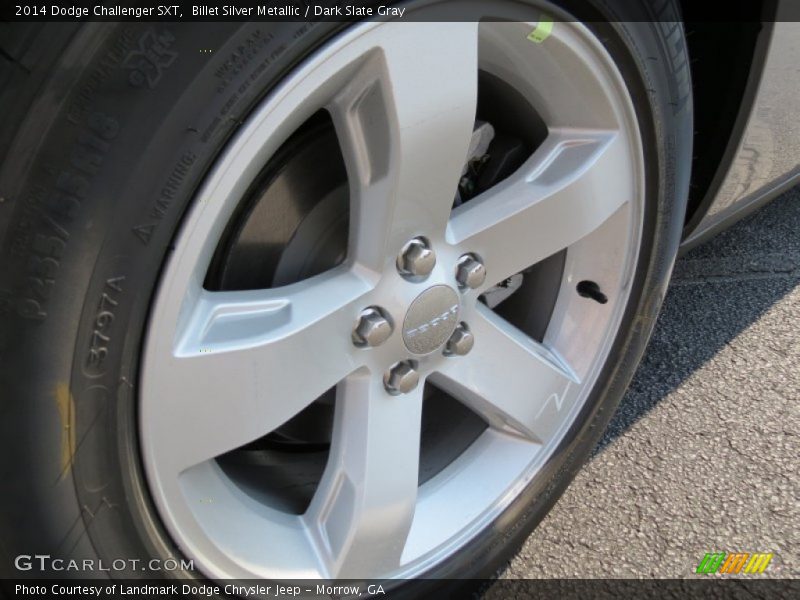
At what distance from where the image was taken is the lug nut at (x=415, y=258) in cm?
105

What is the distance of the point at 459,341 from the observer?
1203 mm

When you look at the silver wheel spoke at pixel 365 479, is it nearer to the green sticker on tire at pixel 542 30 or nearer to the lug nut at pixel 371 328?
the lug nut at pixel 371 328

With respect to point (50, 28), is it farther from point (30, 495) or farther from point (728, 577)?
point (728, 577)

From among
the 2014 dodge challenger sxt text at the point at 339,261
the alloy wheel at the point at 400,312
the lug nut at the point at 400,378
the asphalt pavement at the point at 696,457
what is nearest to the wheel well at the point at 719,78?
the 2014 dodge challenger sxt text at the point at 339,261

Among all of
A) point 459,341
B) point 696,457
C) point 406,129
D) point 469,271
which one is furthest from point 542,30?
point 696,457

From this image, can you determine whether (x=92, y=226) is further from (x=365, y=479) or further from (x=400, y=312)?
(x=365, y=479)

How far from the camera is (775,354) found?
1.95 meters

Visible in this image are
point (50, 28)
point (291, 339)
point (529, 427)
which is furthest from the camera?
point (529, 427)

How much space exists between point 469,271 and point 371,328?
Answer: 7.3 inches

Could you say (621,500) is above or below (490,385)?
below

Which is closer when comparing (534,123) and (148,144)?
(148,144)

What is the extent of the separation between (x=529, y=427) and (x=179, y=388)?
68 cm

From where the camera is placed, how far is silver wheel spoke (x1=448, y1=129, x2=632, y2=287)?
1.17m

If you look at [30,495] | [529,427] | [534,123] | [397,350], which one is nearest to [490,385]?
[529,427]
